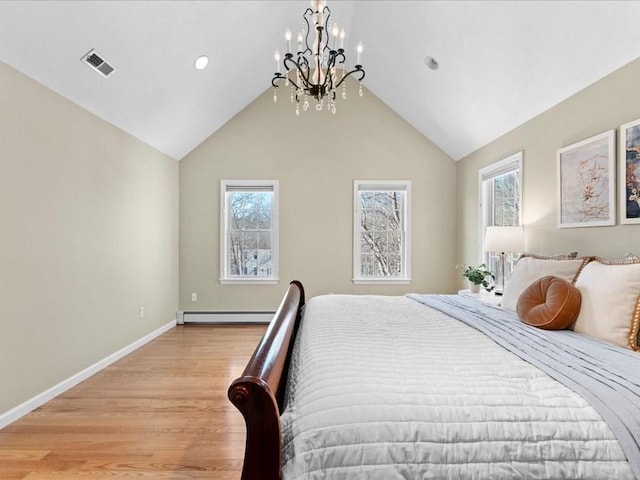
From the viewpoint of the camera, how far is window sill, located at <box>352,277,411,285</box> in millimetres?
5672

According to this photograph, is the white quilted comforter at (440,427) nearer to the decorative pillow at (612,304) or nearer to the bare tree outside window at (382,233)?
the decorative pillow at (612,304)

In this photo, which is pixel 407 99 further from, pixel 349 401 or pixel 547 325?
pixel 349 401

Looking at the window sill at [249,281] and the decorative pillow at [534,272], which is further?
the window sill at [249,281]

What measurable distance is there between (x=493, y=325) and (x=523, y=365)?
0.67 metres

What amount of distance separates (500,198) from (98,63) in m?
4.26

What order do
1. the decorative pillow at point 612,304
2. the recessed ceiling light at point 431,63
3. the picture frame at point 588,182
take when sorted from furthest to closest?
the recessed ceiling light at point 431,63 → the picture frame at point 588,182 → the decorative pillow at point 612,304

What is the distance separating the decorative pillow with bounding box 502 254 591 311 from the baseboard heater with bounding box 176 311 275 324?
11.6ft

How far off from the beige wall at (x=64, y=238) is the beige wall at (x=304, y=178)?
0.93 meters

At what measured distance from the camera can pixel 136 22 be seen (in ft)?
9.82

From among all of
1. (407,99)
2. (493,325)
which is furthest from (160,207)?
(493,325)

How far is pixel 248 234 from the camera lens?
5.72m

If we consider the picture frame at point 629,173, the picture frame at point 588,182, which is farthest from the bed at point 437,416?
the picture frame at point 588,182

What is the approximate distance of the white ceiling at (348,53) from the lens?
2600 millimetres

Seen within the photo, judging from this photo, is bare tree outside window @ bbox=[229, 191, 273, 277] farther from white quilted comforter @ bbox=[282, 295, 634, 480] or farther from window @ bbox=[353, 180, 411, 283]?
white quilted comforter @ bbox=[282, 295, 634, 480]
